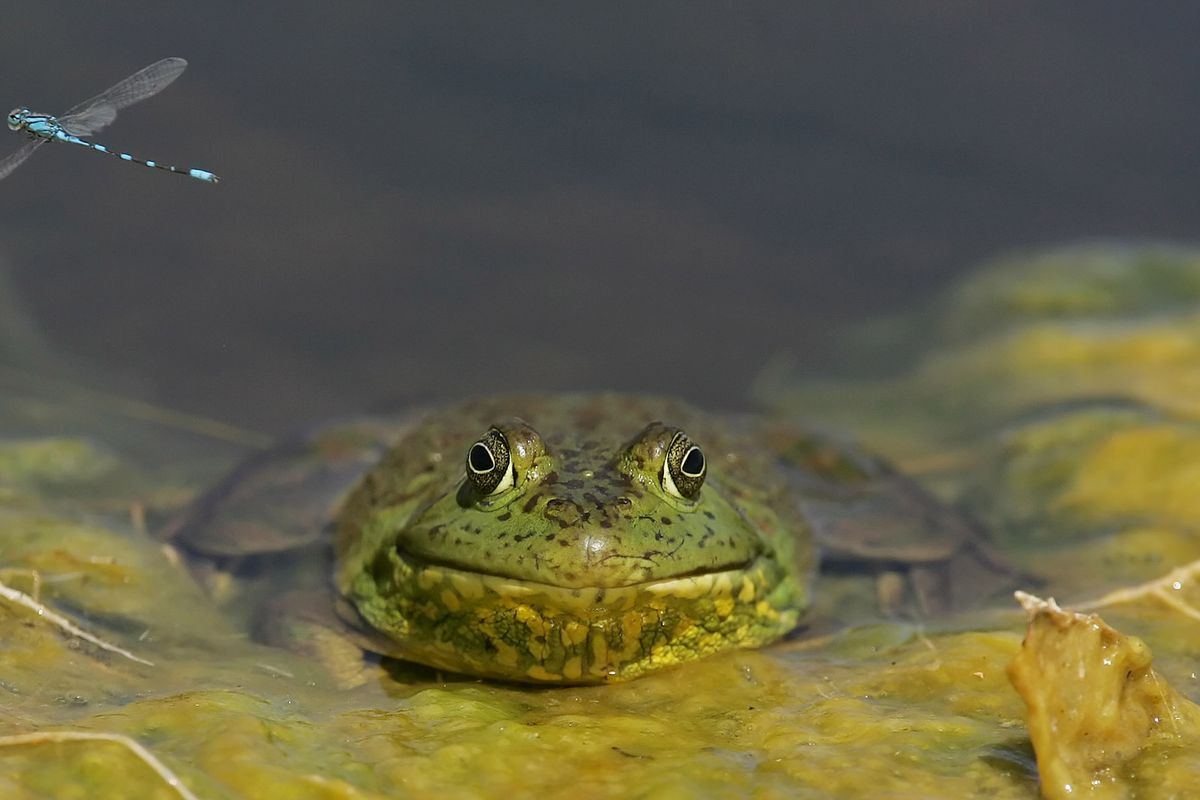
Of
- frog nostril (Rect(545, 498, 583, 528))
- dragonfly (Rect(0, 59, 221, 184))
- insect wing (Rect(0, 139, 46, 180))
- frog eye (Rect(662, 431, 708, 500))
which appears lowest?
frog nostril (Rect(545, 498, 583, 528))

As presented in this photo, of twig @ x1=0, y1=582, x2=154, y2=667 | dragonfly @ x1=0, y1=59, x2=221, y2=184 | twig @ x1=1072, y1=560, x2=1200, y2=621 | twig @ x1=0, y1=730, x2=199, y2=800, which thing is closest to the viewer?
twig @ x1=0, y1=730, x2=199, y2=800

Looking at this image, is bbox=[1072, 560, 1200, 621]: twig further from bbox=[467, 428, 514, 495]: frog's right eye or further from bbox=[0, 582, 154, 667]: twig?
bbox=[0, 582, 154, 667]: twig


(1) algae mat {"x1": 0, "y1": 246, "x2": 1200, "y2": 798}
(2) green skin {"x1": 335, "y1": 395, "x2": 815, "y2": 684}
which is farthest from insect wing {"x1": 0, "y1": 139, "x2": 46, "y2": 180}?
(2) green skin {"x1": 335, "y1": 395, "x2": 815, "y2": 684}

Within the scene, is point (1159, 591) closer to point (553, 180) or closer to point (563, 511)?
point (563, 511)

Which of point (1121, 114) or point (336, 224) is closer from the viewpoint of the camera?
point (336, 224)

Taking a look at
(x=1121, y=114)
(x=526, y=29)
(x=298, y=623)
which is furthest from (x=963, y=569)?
(x=526, y=29)

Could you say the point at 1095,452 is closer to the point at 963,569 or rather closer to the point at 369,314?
the point at 963,569

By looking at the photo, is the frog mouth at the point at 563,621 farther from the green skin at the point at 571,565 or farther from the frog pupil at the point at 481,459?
the frog pupil at the point at 481,459

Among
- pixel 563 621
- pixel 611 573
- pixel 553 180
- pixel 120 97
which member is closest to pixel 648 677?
pixel 563 621
